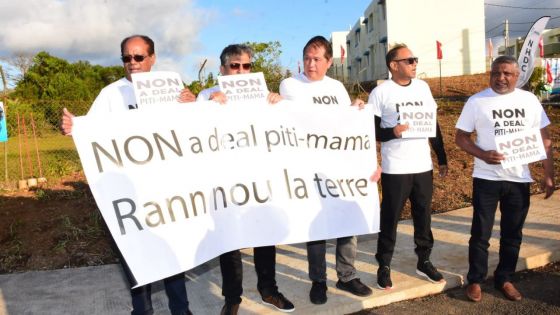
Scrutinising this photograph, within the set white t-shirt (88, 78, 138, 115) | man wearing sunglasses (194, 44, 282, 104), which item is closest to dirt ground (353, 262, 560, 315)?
man wearing sunglasses (194, 44, 282, 104)

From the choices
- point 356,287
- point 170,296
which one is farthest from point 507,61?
point 170,296

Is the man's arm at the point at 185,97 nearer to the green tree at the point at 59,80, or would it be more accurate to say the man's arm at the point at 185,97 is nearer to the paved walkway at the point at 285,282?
the paved walkway at the point at 285,282

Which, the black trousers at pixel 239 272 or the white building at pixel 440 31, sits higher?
the white building at pixel 440 31

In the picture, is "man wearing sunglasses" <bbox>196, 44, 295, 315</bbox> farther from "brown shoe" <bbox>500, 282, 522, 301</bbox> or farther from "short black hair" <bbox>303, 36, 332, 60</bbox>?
"brown shoe" <bbox>500, 282, 522, 301</bbox>

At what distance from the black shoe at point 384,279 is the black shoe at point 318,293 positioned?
0.52 m

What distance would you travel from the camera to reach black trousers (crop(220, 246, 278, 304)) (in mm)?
3553

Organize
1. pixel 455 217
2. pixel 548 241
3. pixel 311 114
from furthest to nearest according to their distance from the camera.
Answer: pixel 455 217, pixel 548 241, pixel 311 114

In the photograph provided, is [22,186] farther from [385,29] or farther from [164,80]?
[385,29]

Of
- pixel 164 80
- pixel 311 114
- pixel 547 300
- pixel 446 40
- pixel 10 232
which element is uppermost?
pixel 446 40

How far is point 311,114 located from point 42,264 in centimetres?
353

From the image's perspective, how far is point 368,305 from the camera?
12.8ft

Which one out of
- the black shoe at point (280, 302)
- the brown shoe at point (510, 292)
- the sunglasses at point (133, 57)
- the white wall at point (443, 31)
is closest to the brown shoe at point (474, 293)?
the brown shoe at point (510, 292)

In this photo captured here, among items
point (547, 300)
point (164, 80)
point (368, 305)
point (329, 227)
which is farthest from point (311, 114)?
point (547, 300)

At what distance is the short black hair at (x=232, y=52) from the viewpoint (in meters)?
3.57
